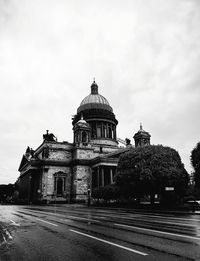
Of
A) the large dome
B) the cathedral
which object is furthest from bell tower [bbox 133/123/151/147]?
the large dome

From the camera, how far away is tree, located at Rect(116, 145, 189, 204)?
37.1 metres

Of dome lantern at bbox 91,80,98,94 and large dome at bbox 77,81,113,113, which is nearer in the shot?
large dome at bbox 77,81,113,113

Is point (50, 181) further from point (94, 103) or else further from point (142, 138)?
point (94, 103)

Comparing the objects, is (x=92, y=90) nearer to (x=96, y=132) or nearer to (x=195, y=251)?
(x=96, y=132)

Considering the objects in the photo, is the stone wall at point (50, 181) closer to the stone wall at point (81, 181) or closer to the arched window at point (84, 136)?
the stone wall at point (81, 181)

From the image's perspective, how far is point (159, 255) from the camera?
702 cm

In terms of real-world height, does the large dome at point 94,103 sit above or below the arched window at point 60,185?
above

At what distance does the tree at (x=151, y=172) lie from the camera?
1460 inches

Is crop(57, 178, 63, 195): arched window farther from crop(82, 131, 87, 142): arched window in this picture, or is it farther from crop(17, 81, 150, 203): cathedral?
crop(82, 131, 87, 142): arched window

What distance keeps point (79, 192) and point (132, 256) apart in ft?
191

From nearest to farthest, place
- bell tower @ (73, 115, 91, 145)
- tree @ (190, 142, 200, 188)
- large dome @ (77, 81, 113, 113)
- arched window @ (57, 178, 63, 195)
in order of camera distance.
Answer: tree @ (190, 142, 200, 188) → arched window @ (57, 178, 63, 195) → bell tower @ (73, 115, 91, 145) → large dome @ (77, 81, 113, 113)

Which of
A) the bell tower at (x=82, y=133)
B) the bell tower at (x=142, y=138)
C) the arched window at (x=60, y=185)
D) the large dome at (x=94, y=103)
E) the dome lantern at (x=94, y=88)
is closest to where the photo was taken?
Answer: the arched window at (x=60, y=185)

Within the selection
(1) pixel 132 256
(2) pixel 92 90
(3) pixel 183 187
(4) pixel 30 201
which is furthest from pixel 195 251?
(2) pixel 92 90

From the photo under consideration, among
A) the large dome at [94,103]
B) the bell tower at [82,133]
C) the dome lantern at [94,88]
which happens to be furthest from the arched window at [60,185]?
the dome lantern at [94,88]
